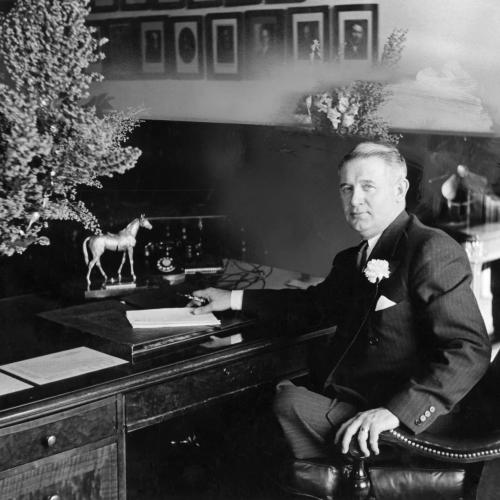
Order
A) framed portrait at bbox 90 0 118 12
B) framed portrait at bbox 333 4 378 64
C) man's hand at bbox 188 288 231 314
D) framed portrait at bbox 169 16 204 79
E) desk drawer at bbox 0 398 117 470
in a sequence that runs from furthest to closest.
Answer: framed portrait at bbox 90 0 118 12 < framed portrait at bbox 169 16 204 79 < framed portrait at bbox 333 4 378 64 < man's hand at bbox 188 288 231 314 < desk drawer at bbox 0 398 117 470

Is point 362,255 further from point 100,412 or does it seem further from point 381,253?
point 100,412

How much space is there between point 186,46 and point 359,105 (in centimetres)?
111

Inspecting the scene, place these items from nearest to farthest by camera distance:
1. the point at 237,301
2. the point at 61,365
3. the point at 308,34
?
the point at 61,365 < the point at 237,301 < the point at 308,34

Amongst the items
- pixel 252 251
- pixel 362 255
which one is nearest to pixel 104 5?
pixel 252 251

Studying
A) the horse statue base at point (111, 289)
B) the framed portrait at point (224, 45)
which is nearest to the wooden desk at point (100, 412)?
the horse statue base at point (111, 289)

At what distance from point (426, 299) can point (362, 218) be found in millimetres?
395

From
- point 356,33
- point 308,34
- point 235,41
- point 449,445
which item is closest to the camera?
point 449,445

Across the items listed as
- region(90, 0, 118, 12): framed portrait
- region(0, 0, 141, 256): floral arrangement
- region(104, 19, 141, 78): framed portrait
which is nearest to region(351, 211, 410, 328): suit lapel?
region(0, 0, 141, 256): floral arrangement

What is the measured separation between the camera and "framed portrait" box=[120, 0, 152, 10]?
13.2ft

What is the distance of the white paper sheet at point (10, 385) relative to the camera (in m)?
2.05

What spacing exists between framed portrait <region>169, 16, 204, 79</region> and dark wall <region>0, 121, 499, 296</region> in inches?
11.1

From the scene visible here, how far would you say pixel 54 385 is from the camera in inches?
82.9

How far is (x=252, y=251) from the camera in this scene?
3.97m

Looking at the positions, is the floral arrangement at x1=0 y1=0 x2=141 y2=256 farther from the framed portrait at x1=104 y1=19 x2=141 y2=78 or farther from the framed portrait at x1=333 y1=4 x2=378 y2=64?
the framed portrait at x1=104 y1=19 x2=141 y2=78
